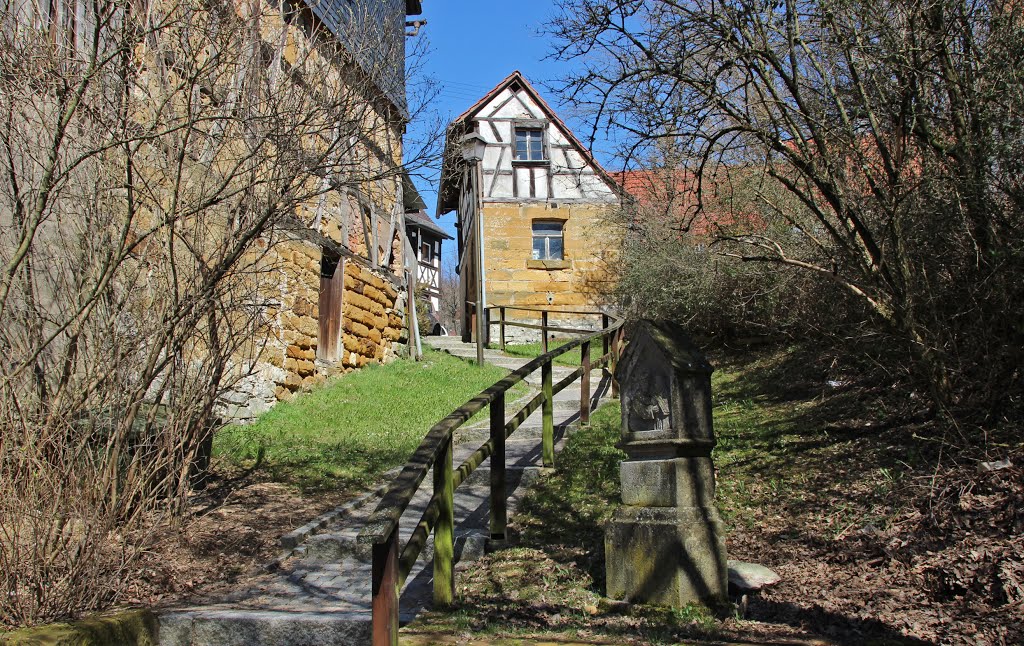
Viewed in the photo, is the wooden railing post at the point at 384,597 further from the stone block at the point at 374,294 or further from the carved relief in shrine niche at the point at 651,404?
the stone block at the point at 374,294

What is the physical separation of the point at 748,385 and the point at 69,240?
7310 mm

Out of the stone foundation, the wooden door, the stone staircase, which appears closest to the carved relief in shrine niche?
the stone staircase

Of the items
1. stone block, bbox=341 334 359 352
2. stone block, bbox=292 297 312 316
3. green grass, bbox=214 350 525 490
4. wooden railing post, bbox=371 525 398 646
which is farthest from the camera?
stone block, bbox=341 334 359 352

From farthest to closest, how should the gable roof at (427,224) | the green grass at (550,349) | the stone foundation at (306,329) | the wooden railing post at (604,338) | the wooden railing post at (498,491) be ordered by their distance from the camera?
1. the gable roof at (427,224)
2. the green grass at (550,349)
3. the wooden railing post at (604,338)
4. the stone foundation at (306,329)
5. the wooden railing post at (498,491)

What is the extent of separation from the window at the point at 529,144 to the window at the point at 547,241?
1.69 meters

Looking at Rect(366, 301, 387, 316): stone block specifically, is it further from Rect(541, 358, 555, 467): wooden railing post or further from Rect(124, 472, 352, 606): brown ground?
Rect(541, 358, 555, 467): wooden railing post

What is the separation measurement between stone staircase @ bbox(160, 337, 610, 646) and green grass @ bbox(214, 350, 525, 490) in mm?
1007

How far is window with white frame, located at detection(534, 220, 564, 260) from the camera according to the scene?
19.2 m

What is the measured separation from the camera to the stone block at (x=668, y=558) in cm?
363

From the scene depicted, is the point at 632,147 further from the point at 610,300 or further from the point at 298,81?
the point at 610,300

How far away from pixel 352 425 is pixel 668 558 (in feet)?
19.3

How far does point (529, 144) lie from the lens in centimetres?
1944

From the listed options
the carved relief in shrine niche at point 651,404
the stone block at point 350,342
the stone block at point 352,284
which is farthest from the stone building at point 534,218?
the carved relief in shrine niche at point 651,404

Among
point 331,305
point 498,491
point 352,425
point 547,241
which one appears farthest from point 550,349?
point 498,491
